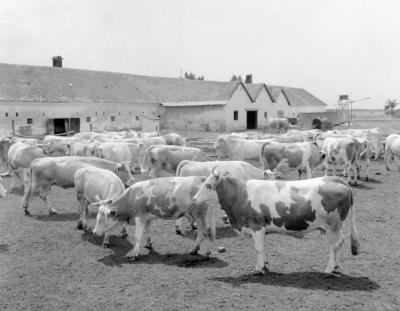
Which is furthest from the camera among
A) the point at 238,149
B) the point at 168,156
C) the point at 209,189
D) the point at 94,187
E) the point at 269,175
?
the point at 238,149

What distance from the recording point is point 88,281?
7.55 meters

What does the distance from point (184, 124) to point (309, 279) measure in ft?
122

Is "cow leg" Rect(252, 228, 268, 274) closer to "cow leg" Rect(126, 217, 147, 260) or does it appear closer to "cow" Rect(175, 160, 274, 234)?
"cow leg" Rect(126, 217, 147, 260)

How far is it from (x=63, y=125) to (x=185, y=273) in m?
34.0

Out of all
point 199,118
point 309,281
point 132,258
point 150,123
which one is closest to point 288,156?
point 132,258

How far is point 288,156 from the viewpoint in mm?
15484

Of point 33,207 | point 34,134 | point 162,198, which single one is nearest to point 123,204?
point 162,198

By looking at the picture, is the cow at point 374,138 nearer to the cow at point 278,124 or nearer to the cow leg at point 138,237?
the cow leg at point 138,237

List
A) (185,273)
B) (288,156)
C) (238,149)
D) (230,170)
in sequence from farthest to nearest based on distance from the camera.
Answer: (238,149) < (288,156) < (230,170) < (185,273)

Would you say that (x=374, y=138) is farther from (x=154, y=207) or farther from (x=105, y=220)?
(x=105, y=220)

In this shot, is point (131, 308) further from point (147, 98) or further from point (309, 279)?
point (147, 98)

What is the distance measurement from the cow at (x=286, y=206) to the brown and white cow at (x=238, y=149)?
10121 mm

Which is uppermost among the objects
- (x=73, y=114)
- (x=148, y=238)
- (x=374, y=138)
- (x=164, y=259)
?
(x=73, y=114)

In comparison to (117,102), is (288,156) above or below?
below
